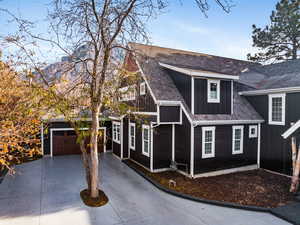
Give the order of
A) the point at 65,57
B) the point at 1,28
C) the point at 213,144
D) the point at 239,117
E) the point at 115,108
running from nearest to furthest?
1. the point at 1,28
2. the point at 65,57
3. the point at 115,108
4. the point at 213,144
5. the point at 239,117

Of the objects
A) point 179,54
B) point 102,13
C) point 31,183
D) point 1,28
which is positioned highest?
point 179,54

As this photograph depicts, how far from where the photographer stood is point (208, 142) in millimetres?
10453

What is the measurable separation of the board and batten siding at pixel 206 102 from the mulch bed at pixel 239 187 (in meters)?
3.60

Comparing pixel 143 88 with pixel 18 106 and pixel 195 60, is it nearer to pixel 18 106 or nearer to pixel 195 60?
pixel 195 60

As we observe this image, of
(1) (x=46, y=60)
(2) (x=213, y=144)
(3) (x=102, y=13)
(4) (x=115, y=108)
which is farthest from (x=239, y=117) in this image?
(1) (x=46, y=60)

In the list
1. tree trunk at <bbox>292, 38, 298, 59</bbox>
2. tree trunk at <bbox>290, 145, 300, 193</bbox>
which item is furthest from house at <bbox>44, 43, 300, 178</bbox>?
tree trunk at <bbox>292, 38, 298, 59</bbox>

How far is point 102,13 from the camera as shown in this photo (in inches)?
259

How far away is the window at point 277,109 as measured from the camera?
35.4 ft

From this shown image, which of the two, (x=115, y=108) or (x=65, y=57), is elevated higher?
(x=65, y=57)

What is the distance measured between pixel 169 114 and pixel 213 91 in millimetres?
2864

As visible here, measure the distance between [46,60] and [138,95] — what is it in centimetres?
636

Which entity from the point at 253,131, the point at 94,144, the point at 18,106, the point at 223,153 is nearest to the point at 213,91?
the point at 223,153

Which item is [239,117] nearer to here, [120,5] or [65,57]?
[120,5]

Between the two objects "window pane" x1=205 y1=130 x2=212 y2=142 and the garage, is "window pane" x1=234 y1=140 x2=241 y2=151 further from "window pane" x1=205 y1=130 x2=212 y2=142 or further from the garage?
the garage
